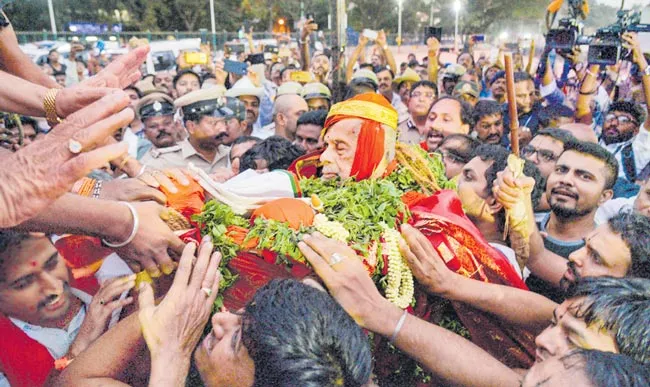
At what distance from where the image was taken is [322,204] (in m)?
2.10

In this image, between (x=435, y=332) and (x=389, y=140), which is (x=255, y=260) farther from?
(x=389, y=140)

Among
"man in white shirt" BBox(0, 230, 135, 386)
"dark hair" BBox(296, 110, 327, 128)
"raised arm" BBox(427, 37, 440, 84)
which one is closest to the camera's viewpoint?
"man in white shirt" BBox(0, 230, 135, 386)

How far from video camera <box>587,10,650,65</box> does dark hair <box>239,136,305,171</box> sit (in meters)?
3.72

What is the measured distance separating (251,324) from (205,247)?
439 millimetres

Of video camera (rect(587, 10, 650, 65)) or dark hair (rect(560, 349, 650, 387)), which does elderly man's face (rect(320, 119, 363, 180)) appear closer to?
dark hair (rect(560, 349, 650, 387))

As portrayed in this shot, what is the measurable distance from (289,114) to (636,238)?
4023mm

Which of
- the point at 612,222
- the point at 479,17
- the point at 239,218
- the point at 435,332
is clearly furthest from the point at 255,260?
the point at 479,17

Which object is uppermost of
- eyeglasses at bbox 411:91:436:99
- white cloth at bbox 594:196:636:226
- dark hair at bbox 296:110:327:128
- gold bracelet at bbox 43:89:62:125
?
gold bracelet at bbox 43:89:62:125

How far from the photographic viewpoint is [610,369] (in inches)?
51.9

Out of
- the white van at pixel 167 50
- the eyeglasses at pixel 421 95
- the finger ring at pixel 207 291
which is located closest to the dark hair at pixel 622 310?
the finger ring at pixel 207 291

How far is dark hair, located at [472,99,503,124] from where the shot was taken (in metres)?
4.96

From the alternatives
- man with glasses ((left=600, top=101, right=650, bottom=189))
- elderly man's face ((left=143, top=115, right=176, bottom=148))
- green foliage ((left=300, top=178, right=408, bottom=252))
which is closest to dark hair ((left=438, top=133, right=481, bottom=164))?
man with glasses ((left=600, top=101, right=650, bottom=189))

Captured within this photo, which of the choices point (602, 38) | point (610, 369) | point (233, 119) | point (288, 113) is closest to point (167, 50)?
point (288, 113)

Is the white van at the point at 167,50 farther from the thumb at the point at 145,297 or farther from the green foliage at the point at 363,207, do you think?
the thumb at the point at 145,297
